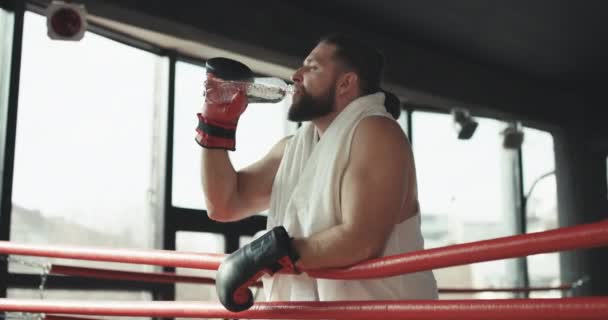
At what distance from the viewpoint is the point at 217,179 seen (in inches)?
80.6

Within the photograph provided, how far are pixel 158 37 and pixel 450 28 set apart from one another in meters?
2.39

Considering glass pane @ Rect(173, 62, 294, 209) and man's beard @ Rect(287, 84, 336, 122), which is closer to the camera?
man's beard @ Rect(287, 84, 336, 122)

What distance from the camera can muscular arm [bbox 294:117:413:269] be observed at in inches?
61.7

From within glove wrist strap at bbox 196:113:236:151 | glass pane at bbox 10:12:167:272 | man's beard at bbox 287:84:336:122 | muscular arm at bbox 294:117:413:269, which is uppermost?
glass pane at bbox 10:12:167:272

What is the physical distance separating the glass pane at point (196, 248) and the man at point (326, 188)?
3.22 meters

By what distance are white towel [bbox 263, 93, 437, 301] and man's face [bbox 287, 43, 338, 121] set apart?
0.07 meters

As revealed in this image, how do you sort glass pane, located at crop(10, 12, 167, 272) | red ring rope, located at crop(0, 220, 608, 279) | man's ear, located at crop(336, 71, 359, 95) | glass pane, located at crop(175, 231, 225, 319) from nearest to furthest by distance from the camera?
1. red ring rope, located at crop(0, 220, 608, 279)
2. man's ear, located at crop(336, 71, 359, 95)
3. glass pane, located at crop(10, 12, 167, 272)
4. glass pane, located at crop(175, 231, 225, 319)

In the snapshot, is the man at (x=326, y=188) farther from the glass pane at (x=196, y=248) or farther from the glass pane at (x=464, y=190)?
the glass pane at (x=464, y=190)

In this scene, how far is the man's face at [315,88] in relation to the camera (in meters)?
1.96

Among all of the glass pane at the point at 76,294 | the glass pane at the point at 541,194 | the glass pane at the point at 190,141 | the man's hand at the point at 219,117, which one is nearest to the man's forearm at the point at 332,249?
the man's hand at the point at 219,117

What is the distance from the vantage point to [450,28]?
631cm

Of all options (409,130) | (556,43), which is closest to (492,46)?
(556,43)

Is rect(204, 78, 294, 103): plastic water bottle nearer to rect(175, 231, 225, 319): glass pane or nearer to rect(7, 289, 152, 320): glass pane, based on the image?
rect(7, 289, 152, 320): glass pane

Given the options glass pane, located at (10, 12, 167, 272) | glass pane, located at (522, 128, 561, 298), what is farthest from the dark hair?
glass pane, located at (522, 128, 561, 298)
